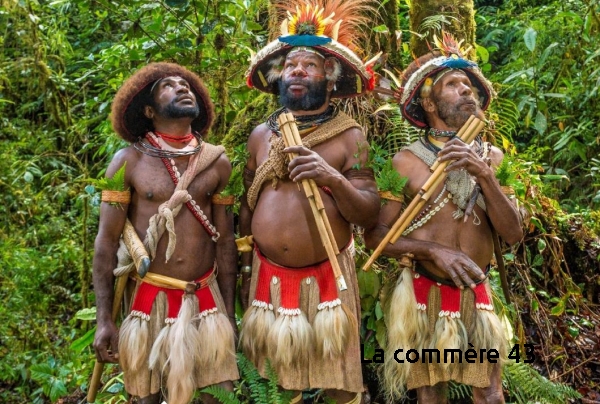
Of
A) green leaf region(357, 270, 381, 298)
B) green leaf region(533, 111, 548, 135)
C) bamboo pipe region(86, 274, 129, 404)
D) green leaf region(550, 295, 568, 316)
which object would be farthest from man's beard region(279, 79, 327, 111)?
green leaf region(533, 111, 548, 135)

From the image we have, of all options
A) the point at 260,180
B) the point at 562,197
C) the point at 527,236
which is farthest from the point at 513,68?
the point at 260,180

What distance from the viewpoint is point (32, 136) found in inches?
289

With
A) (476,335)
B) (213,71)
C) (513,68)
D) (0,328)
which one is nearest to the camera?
(476,335)

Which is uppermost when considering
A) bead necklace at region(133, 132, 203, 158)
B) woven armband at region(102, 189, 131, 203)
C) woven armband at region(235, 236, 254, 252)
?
bead necklace at region(133, 132, 203, 158)

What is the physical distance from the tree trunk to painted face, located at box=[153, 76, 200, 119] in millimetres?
1991

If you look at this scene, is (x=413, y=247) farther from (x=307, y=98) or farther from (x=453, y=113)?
(x=307, y=98)

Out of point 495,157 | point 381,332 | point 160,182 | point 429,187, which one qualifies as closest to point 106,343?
point 160,182

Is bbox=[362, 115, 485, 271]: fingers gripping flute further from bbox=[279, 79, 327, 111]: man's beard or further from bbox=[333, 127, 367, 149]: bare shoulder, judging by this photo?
bbox=[279, 79, 327, 111]: man's beard

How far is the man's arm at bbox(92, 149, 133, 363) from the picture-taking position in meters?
3.32

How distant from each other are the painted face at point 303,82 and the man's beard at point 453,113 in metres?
0.62

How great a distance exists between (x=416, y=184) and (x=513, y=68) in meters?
4.20

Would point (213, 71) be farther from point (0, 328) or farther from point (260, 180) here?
point (0, 328)

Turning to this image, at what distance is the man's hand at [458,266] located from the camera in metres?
3.21

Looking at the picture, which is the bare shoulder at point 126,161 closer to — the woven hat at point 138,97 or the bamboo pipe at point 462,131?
the woven hat at point 138,97
